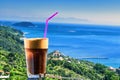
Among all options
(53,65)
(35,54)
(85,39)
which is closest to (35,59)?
(35,54)

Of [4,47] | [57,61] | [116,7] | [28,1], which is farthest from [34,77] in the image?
[28,1]

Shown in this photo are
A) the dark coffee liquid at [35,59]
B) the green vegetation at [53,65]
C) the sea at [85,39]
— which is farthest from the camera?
the sea at [85,39]

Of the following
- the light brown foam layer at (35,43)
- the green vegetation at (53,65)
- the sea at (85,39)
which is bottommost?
the green vegetation at (53,65)

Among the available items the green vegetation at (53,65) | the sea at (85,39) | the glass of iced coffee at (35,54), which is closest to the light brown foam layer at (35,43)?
the glass of iced coffee at (35,54)

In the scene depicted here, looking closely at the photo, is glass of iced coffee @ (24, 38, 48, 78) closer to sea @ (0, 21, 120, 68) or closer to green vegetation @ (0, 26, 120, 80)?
green vegetation @ (0, 26, 120, 80)

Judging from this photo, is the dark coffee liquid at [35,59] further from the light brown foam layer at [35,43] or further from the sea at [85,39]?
the sea at [85,39]

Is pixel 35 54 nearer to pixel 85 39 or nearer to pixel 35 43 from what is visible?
pixel 35 43

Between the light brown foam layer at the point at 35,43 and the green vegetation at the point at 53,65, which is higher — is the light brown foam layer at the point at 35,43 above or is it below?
above

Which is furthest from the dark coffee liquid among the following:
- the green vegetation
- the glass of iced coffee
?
the green vegetation
